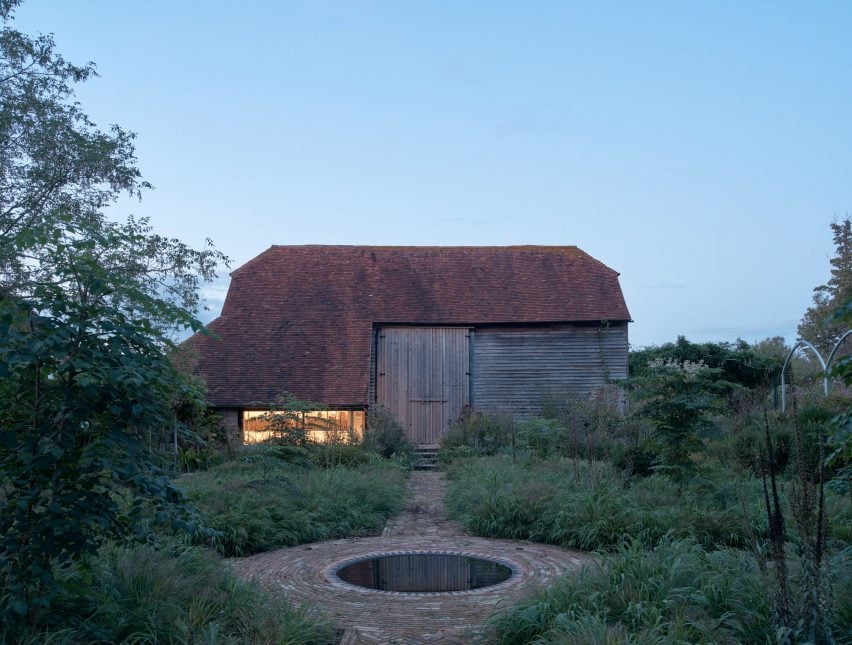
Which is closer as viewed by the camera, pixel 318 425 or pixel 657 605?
pixel 657 605

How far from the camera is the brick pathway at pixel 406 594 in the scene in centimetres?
562

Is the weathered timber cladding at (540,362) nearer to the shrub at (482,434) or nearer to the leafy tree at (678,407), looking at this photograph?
the shrub at (482,434)

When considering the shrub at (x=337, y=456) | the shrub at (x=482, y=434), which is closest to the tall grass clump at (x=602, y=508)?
the shrub at (x=337, y=456)

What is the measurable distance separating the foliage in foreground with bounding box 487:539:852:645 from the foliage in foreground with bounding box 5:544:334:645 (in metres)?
1.65

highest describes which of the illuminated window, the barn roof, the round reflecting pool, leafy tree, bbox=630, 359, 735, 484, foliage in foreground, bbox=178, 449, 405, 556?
the barn roof

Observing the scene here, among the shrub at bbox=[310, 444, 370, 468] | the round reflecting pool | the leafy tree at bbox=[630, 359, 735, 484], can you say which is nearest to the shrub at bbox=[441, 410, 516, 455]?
the shrub at bbox=[310, 444, 370, 468]

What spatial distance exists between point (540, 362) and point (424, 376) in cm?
352

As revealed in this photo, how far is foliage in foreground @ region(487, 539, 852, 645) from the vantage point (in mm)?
4473

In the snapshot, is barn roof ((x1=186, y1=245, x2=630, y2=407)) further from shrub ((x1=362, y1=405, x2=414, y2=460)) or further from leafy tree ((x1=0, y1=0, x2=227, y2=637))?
leafy tree ((x1=0, y1=0, x2=227, y2=637))

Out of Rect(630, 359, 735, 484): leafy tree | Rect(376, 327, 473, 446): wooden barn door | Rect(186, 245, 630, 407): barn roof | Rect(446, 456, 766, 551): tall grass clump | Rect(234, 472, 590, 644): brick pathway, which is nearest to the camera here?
Rect(234, 472, 590, 644): brick pathway

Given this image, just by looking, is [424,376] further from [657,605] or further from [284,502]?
[657,605]

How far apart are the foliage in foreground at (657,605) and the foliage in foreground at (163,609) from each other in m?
1.65

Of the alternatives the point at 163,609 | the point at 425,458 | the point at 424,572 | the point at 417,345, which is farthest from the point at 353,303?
the point at 163,609

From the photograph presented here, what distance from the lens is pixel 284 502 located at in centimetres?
955
